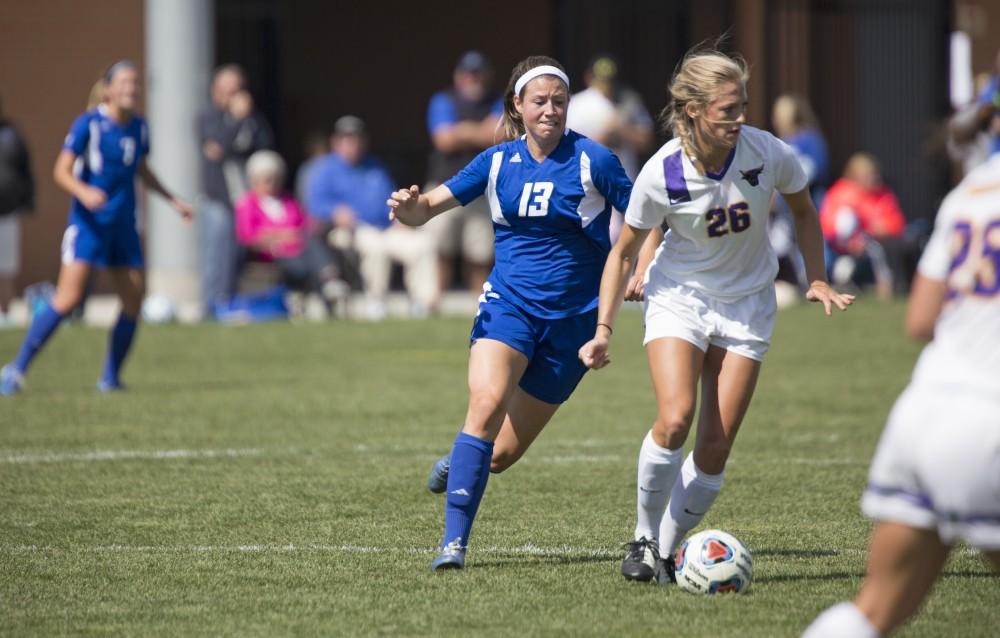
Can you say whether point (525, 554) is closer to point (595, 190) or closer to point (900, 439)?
point (595, 190)

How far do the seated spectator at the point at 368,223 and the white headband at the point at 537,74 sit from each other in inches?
431

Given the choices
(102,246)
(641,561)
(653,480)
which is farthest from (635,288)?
(102,246)

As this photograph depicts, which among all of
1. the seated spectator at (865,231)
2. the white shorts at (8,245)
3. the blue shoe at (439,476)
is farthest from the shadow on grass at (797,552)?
the seated spectator at (865,231)

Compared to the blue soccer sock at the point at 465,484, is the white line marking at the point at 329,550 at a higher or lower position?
lower

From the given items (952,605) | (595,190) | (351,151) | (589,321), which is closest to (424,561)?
(589,321)

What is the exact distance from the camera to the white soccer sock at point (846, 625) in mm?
3805

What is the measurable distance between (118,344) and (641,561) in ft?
21.4

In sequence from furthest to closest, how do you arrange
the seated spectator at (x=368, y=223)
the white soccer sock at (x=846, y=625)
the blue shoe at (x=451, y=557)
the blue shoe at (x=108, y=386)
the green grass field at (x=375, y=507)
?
the seated spectator at (x=368, y=223), the blue shoe at (x=108, y=386), the blue shoe at (x=451, y=557), the green grass field at (x=375, y=507), the white soccer sock at (x=846, y=625)

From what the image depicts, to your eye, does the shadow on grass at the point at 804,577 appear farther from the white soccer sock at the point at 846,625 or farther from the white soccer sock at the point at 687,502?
the white soccer sock at the point at 846,625

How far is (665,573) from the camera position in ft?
19.5

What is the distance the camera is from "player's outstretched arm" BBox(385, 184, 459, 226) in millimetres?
6246

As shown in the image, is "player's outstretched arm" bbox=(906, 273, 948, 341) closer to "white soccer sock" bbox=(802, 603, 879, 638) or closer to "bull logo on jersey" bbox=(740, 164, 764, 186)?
"white soccer sock" bbox=(802, 603, 879, 638)

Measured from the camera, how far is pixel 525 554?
638 cm

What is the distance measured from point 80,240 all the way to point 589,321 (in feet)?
19.4
